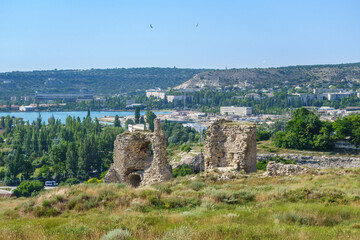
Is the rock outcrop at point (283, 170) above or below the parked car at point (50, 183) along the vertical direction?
above

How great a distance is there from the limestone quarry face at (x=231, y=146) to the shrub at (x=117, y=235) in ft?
38.5

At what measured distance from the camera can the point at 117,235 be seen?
28.3ft

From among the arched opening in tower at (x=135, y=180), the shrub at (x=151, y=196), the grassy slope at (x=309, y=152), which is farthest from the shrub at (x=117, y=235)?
the grassy slope at (x=309, y=152)

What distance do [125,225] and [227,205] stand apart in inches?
161

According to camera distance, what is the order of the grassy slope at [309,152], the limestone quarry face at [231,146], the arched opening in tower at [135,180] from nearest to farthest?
the limestone quarry face at [231,146] < the arched opening in tower at [135,180] < the grassy slope at [309,152]

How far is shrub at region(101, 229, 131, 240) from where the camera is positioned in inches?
336

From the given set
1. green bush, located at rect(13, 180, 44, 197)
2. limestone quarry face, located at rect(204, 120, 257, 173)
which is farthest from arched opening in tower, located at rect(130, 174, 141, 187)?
green bush, located at rect(13, 180, 44, 197)

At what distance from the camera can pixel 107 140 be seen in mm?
63906

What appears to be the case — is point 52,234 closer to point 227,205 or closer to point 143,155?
point 227,205

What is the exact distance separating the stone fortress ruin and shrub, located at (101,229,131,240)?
11.5 m

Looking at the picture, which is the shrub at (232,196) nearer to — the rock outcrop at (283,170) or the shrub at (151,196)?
the shrub at (151,196)

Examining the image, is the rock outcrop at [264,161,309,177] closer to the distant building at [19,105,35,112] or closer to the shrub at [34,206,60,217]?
the shrub at [34,206,60,217]

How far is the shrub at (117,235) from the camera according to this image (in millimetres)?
8531

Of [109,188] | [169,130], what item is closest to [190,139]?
[169,130]
